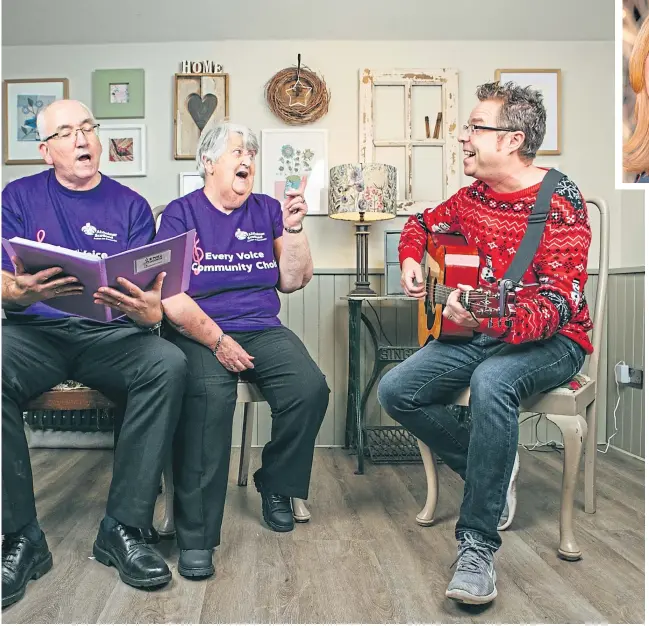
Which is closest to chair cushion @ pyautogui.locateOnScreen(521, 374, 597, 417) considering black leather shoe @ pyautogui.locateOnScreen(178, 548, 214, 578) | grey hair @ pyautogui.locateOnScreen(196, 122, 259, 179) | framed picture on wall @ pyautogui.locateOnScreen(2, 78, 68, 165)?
black leather shoe @ pyautogui.locateOnScreen(178, 548, 214, 578)

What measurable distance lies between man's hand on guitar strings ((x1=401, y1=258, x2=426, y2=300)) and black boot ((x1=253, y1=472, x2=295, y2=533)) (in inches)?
27.6

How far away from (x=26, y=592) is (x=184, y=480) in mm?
411

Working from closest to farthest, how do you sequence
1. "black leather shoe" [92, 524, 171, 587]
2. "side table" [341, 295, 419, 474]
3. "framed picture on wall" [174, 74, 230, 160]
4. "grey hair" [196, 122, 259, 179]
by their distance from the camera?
"black leather shoe" [92, 524, 171, 587]
"grey hair" [196, 122, 259, 179]
"side table" [341, 295, 419, 474]
"framed picture on wall" [174, 74, 230, 160]

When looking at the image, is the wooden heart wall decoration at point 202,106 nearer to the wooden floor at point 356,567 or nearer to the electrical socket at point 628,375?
the wooden floor at point 356,567

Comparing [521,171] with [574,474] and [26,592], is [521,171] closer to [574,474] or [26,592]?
[574,474]

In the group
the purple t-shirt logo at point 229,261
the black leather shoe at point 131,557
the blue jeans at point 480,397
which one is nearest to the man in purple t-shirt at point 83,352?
the black leather shoe at point 131,557

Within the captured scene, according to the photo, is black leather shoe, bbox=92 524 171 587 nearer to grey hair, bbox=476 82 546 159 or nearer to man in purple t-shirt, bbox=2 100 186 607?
man in purple t-shirt, bbox=2 100 186 607

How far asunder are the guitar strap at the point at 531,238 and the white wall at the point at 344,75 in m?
1.51

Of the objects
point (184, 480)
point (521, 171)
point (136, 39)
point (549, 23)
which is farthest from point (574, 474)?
point (136, 39)

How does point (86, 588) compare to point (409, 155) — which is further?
point (409, 155)

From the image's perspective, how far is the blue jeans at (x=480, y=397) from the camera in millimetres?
1508

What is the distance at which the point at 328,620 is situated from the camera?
1.36 metres

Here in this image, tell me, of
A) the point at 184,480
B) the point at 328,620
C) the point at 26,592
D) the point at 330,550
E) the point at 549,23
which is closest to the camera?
the point at 328,620

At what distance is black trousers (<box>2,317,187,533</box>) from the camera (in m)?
1.53
